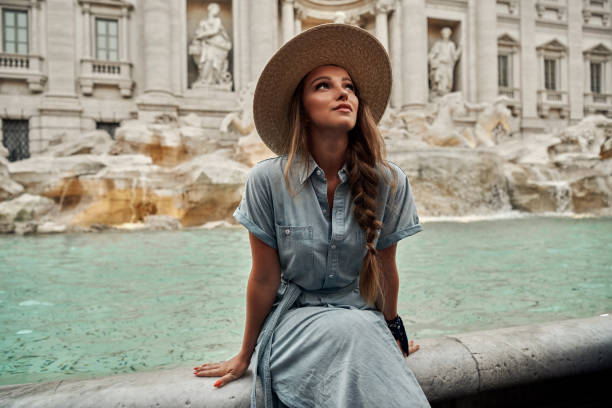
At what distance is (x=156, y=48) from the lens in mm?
15781

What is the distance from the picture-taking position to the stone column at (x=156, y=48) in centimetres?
1567

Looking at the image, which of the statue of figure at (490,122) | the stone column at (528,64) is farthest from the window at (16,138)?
the stone column at (528,64)

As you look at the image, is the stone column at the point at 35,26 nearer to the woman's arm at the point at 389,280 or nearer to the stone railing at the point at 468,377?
the stone railing at the point at 468,377

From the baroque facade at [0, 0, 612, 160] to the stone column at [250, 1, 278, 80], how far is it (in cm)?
4

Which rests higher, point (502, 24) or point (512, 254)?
point (502, 24)

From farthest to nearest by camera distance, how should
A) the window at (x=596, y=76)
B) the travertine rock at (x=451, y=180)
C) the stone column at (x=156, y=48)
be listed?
the window at (x=596, y=76) → the stone column at (x=156, y=48) → the travertine rock at (x=451, y=180)

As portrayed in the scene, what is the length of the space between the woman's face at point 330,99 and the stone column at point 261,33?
52.2 feet

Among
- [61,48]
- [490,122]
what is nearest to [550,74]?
[490,122]

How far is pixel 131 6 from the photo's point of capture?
16375 mm

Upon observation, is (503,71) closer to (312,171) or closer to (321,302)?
(312,171)

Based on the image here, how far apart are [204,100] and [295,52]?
16.0 metres

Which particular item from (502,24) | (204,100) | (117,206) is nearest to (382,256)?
(117,206)

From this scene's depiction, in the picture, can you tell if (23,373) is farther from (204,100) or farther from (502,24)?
(502,24)

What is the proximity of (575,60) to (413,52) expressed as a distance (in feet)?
35.7
